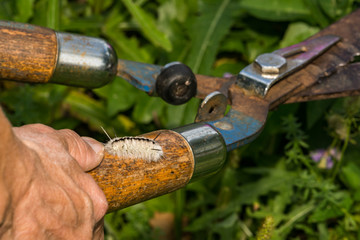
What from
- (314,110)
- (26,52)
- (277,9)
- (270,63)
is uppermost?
(26,52)

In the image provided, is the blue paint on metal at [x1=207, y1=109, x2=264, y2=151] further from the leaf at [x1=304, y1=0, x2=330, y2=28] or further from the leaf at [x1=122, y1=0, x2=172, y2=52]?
the leaf at [x1=304, y1=0, x2=330, y2=28]

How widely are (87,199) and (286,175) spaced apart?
1631 millimetres

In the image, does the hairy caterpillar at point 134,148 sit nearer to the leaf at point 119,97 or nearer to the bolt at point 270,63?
the bolt at point 270,63

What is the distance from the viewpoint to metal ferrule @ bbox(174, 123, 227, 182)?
4.33 ft

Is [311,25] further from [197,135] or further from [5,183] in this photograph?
[5,183]

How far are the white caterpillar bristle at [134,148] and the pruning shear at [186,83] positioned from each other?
0.01 m

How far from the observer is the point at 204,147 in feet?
4.34

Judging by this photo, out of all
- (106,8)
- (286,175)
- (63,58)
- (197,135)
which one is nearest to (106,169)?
(197,135)

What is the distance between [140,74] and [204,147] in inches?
21.9

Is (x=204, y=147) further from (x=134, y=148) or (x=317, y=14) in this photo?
(x=317, y=14)

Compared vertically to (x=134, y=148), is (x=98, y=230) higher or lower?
lower

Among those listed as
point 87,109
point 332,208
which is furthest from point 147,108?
point 332,208

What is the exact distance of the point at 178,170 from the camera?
4.24ft

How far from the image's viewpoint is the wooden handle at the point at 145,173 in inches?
47.9
